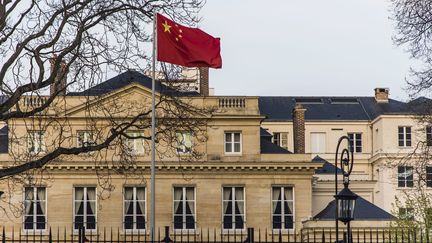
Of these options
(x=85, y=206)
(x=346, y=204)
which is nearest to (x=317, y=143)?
(x=85, y=206)

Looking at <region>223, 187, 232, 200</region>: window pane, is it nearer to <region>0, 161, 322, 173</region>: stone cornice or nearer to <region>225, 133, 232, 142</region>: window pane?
<region>0, 161, 322, 173</region>: stone cornice

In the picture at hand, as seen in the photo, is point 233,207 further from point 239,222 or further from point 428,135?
point 428,135

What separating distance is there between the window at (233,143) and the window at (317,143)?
33.4m

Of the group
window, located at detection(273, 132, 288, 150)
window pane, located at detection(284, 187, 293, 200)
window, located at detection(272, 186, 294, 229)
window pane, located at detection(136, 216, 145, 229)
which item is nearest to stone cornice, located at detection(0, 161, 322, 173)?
window pane, located at detection(284, 187, 293, 200)

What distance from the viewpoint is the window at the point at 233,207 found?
62.3 meters

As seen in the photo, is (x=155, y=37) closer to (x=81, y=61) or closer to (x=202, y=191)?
(x=81, y=61)

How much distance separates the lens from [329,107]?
98125mm

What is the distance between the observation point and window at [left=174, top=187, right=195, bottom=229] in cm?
6225

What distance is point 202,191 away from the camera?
62594 millimetres

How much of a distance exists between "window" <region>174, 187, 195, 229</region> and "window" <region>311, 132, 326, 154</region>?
3461cm

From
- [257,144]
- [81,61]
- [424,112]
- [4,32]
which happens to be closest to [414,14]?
[424,112]

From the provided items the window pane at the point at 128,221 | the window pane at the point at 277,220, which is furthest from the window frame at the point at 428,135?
the window pane at the point at 128,221

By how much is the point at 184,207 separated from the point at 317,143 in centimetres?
3525

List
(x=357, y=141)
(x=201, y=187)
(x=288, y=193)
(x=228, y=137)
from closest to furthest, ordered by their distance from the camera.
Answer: (x=201, y=187) < (x=288, y=193) < (x=228, y=137) < (x=357, y=141)
